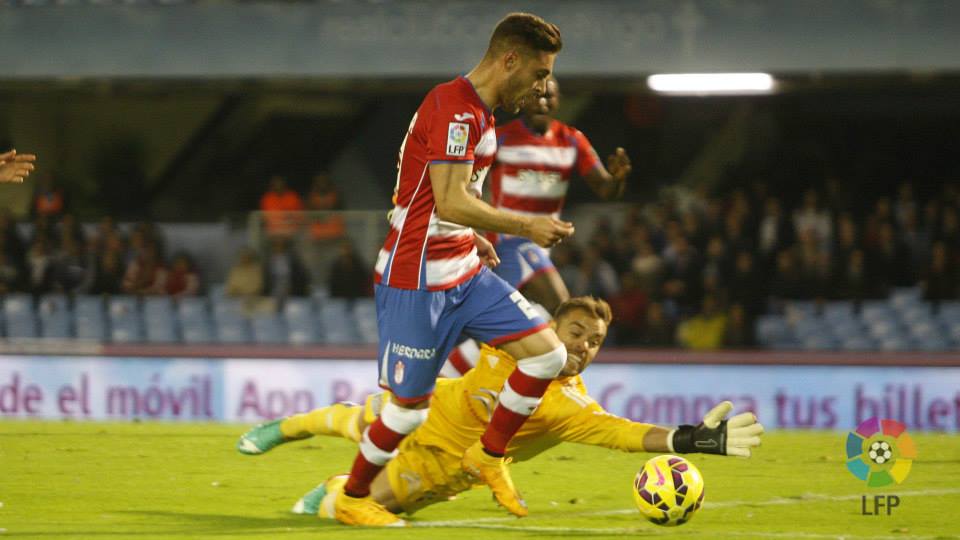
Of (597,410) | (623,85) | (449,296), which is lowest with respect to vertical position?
(597,410)

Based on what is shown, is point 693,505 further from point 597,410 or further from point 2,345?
point 2,345

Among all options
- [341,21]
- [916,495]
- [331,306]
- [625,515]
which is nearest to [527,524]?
[625,515]

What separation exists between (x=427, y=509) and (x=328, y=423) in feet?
2.08

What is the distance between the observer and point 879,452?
702cm

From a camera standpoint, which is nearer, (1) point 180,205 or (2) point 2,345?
(2) point 2,345

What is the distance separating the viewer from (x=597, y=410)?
6.43 metres

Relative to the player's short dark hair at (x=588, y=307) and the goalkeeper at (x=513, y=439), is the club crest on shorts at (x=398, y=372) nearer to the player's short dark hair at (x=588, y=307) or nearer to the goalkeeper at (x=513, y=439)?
the goalkeeper at (x=513, y=439)

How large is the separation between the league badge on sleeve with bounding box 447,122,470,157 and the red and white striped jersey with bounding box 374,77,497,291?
0.02m

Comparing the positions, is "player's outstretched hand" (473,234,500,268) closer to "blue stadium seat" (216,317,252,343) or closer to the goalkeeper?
the goalkeeper

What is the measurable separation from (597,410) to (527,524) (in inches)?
23.0

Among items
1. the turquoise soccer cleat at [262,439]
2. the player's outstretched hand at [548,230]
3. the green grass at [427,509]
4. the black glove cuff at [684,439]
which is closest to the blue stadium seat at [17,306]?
the green grass at [427,509]

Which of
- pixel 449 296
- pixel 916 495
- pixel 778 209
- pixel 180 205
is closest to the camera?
pixel 449 296

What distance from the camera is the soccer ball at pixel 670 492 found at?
6051mm

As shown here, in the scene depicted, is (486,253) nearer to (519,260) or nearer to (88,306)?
(519,260)
